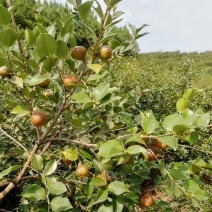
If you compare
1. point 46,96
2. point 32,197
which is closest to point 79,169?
point 32,197

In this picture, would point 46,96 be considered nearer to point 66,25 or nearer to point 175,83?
point 66,25

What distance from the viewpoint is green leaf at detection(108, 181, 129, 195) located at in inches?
34.5

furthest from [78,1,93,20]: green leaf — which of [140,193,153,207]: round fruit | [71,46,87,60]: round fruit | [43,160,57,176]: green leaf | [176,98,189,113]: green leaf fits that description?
[140,193,153,207]: round fruit

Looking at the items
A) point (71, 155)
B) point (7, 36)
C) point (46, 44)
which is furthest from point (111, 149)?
point (7, 36)

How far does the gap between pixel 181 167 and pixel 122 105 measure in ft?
1.58

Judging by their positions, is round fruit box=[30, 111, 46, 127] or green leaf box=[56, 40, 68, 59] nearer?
green leaf box=[56, 40, 68, 59]

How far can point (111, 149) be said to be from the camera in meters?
0.79

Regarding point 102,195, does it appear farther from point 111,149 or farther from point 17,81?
point 17,81

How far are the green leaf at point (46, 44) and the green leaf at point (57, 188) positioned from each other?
1.42ft

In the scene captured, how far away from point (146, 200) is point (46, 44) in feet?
2.10

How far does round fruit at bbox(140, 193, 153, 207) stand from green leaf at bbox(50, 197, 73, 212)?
27cm

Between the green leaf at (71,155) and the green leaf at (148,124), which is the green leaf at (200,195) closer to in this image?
the green leaf at (148,124)

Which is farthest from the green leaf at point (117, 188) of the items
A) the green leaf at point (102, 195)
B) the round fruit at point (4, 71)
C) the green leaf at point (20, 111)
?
the round fruit at point (4, 71)

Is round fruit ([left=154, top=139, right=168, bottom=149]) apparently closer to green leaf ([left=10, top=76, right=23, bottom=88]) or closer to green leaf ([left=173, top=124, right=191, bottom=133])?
green leaf ([left=173, top=124, right=191, bottom=133])
